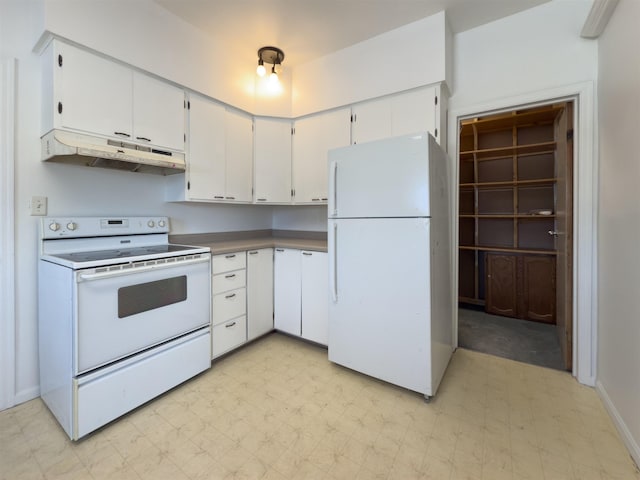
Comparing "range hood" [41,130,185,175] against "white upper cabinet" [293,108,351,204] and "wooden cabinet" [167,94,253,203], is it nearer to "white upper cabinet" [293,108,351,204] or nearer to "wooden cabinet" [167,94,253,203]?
"wooden cabinet" [167,94,253,203]

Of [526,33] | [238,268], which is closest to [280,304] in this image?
[238,268]

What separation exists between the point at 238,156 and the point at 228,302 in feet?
4.49

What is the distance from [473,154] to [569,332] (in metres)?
2.37

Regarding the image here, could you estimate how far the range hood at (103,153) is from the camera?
1632 mm

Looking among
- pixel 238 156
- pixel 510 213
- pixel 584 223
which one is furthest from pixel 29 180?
pixel 510 213

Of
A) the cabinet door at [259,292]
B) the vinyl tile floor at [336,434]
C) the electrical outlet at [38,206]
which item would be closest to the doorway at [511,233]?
the vinyl tile floor at [336,434]

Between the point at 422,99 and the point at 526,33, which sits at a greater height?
the point at 526,33

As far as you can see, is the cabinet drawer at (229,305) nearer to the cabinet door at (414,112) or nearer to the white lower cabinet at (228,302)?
the white lower cabinet at (228,302)

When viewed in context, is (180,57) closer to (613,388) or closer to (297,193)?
(297,193)

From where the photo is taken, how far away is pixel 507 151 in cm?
343

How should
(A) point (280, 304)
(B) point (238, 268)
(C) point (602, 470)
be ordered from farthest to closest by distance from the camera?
(A) point (280, 304), (B) point (238, 268), (C) point (602, 470)

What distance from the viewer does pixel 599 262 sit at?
1.91 meters

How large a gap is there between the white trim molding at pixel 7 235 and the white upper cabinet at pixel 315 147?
205 centimetres

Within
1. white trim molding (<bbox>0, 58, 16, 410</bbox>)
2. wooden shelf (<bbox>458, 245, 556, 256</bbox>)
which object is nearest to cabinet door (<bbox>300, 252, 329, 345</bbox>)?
white trim molding (<bbox>0, 58, 16, 410</bbox>)
